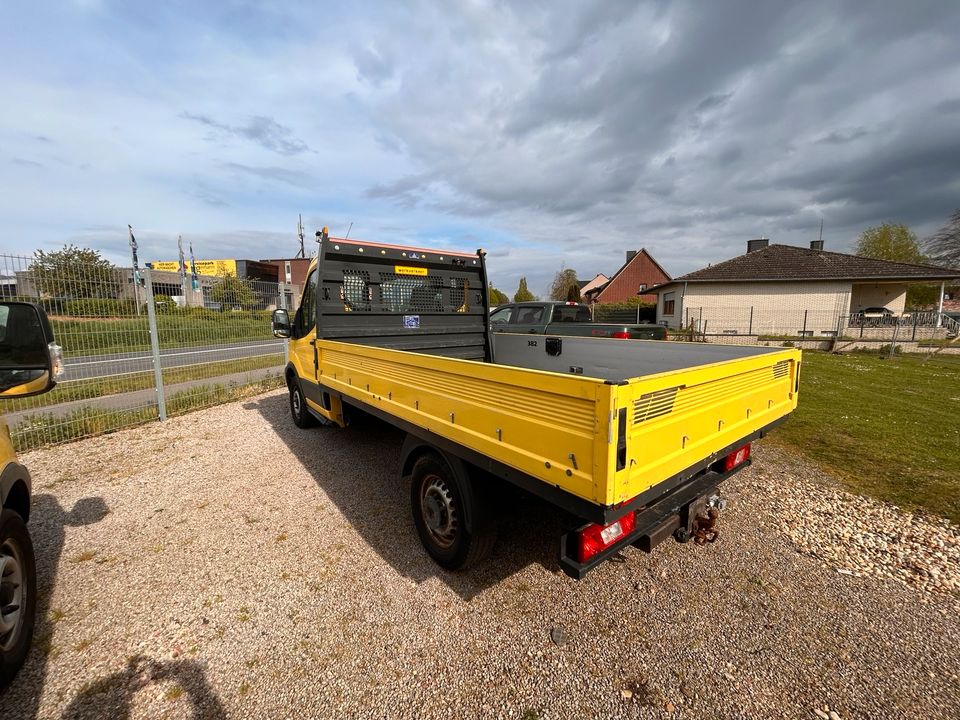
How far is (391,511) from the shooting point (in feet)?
12.0

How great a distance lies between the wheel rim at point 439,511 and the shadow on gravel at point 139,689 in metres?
1.37

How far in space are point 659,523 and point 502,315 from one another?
27.0ft

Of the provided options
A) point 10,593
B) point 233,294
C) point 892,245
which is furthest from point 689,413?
point 892,245

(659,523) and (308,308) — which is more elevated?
(308,308)

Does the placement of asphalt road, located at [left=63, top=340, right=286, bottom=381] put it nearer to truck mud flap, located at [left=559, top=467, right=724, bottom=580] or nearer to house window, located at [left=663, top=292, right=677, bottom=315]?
truck mud flap, located at [left=559, top=467, right=724, bottom=580]

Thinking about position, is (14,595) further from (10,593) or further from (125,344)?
(125,344)

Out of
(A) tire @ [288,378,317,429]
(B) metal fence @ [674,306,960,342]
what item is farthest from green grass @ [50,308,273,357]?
(B) metal fence @ [674,306,960,342]

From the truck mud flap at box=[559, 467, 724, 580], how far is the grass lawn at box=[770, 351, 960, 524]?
2411mm

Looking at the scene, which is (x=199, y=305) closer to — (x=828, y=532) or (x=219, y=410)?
(x=219, y=410)

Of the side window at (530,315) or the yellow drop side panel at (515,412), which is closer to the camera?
the yellow drop side panel at (515,412)

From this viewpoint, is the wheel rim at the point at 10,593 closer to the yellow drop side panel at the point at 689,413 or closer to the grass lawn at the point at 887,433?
the yellow drop side panel at the point at 689,413

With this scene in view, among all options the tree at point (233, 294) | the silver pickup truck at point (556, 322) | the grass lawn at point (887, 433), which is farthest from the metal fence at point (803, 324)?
the tree at point (233, 294)

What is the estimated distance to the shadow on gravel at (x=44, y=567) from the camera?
1975 millimetres

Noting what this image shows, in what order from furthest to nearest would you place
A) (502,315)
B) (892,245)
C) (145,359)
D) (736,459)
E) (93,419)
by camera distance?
(892,245)
(502,315)
(145,359)
(93,419)
(736,459)
